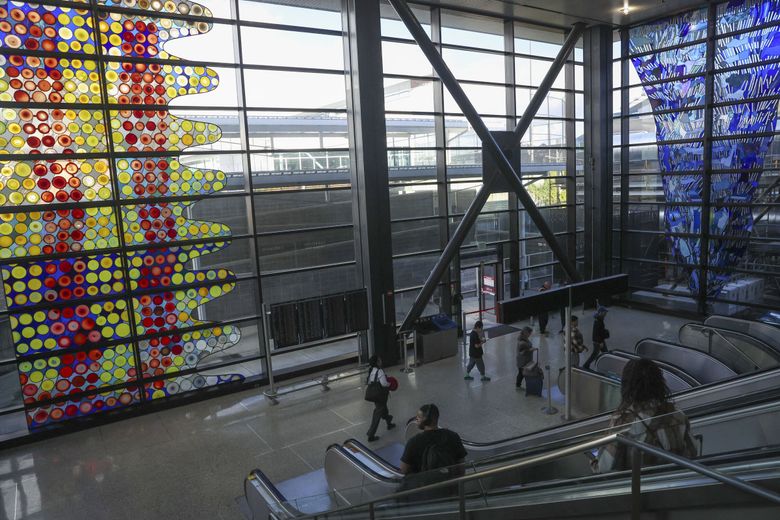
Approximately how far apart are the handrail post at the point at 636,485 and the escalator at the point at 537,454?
27 cm

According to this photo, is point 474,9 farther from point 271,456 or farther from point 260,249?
point 271,456

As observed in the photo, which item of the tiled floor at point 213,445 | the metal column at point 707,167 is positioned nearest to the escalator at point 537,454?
the tiled floor at point 213,445

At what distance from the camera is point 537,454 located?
3918mm

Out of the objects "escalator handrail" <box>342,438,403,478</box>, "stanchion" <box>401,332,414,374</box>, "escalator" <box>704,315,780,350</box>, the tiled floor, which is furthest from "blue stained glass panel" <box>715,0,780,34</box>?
"escalator handrail" <box>342,438,403,478</box>

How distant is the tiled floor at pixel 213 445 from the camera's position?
756cm

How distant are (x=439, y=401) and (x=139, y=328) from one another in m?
6.08

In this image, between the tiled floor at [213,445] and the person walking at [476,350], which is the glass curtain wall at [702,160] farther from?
the person walking at [476,350]

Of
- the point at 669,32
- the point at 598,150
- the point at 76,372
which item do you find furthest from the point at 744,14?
the point at 76,372

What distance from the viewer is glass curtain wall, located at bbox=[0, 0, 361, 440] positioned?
9445 mm

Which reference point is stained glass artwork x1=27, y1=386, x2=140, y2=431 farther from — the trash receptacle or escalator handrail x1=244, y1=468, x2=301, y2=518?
the trash receptacle

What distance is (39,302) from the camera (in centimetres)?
963

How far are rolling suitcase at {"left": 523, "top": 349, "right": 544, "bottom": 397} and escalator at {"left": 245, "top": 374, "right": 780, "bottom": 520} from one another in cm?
411

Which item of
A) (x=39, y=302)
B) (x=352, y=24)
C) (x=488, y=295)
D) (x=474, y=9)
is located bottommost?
(x=488, y=295)

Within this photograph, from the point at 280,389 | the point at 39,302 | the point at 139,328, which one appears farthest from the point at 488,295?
the point at 39,302
